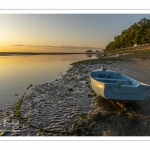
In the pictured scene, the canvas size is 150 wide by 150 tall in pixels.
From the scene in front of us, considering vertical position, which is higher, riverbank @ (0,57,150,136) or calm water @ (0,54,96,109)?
calm water @ (0,54,96,109)

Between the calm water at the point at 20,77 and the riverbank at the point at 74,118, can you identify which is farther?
the calm water at the point at 20,77

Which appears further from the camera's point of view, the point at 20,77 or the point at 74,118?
the point at 20,77

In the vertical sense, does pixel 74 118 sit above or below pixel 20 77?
below

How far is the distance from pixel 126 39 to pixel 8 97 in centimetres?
7988

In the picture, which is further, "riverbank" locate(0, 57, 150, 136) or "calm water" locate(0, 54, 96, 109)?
"calm water" locate(0, 54, 96, 109)

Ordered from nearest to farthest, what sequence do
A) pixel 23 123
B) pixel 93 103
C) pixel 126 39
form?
pixel 23 123
pixel 93 103
pixel 126 39
